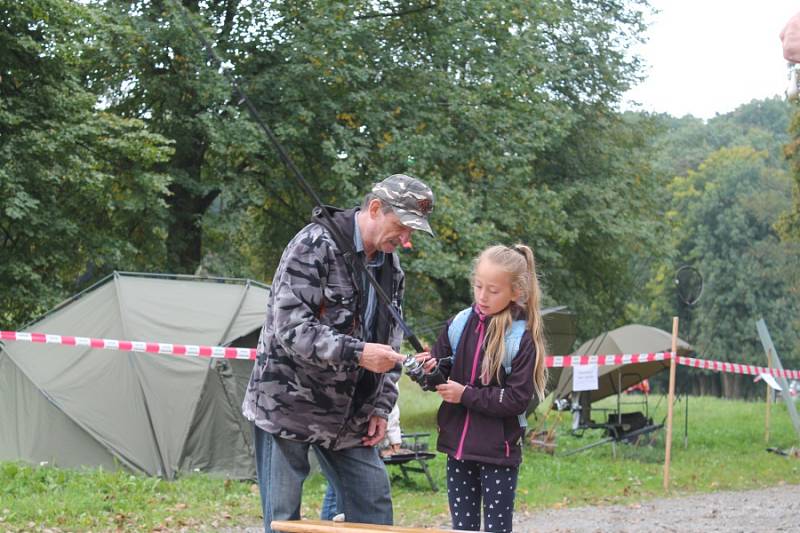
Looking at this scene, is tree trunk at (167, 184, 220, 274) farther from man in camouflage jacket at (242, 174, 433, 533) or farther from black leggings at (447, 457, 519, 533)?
man in camouflage jacket at (242, 174, 433, 533)

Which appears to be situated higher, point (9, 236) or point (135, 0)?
point (135, 0)

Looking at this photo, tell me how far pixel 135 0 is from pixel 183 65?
145 centimetres

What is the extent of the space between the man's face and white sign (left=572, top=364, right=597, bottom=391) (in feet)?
31.0

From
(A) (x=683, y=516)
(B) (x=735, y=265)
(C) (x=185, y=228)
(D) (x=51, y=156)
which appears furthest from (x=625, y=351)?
(B) (x=735, y=265)

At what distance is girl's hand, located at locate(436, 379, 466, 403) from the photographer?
177 inches

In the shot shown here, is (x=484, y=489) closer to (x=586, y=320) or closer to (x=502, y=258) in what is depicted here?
(x=502, y=258)

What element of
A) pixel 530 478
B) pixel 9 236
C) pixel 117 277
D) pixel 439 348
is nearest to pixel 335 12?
pixel 9 236

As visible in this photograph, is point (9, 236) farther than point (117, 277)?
Yes

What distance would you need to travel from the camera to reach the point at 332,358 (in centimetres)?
388

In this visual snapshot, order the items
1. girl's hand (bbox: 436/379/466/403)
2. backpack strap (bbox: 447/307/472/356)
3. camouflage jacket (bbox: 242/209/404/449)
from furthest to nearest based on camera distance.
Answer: backpack strap (bbox: 447/307/472/356), girl's hand (bbox: 436/379/466/403), camouflage jacket (bbox: 242/209/404/449)

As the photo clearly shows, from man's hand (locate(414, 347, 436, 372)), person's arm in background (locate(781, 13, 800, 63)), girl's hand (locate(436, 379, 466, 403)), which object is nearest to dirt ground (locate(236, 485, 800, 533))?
girl's hand (locate(436, 379, 466, 403))

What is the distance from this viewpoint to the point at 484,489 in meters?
4.62

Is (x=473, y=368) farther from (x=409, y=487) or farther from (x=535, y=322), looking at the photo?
(x=409, y=487)

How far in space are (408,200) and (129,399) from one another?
7302 millimetres
